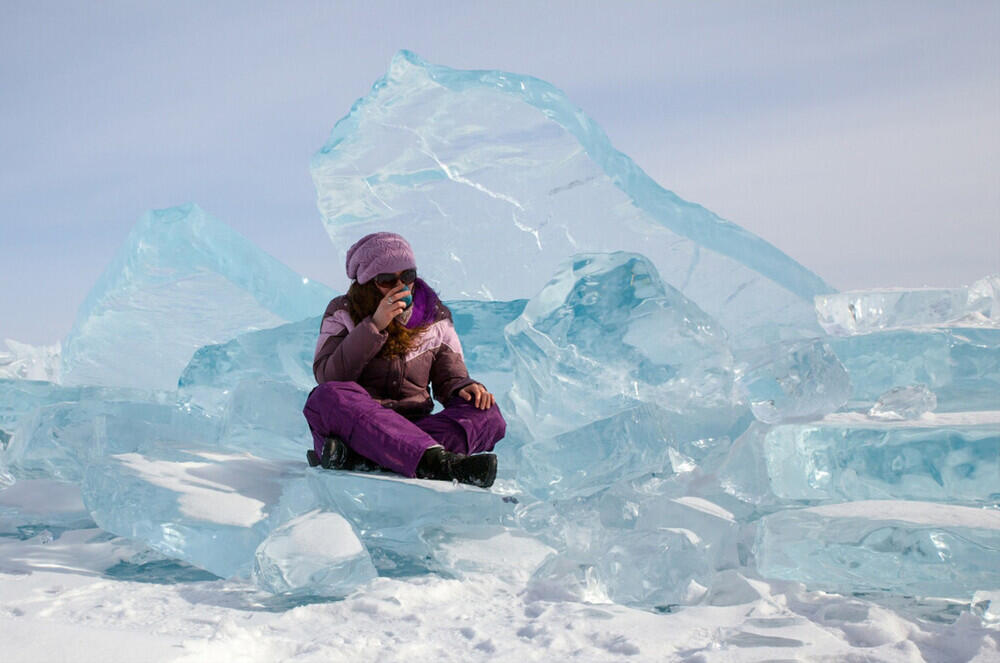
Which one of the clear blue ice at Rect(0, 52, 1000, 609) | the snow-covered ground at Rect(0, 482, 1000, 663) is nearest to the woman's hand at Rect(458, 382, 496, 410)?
the clear blue ice at Rect(0, 52, 1000, 609)

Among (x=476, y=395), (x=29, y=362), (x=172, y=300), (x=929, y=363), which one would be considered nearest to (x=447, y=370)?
(x=476, y=395)

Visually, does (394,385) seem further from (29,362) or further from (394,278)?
(29,362)

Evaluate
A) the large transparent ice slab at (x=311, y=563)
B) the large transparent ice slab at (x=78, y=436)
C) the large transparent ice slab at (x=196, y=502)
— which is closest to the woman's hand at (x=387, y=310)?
the large transparent ice slab at (x=196, y=502)

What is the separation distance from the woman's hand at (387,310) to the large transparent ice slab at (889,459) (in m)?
1.23

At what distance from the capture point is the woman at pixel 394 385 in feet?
9.38

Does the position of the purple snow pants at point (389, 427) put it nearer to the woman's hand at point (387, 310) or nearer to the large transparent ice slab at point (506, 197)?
the woman's hand at point (387, 310)

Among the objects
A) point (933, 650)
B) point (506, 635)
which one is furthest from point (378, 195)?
point (933, 650)

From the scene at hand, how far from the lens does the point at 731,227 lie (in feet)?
14.1

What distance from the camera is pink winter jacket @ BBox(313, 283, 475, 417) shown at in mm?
2980

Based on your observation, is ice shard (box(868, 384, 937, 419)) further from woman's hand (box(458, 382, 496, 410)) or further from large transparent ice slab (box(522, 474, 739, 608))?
woman's hand (box(458, 382, 496, 410))

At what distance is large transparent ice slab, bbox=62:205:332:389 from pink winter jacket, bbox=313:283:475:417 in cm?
159

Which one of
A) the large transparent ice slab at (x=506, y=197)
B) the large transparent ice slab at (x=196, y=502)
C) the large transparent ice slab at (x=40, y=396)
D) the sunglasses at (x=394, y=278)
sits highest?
the large transparent ice slab at (x=506, y=197)

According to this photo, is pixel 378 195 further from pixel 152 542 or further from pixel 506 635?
pixel 506 635

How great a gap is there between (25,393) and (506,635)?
401cm
